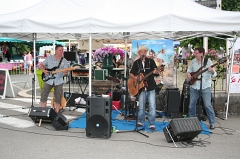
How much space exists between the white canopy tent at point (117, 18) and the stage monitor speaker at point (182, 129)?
1.99 m

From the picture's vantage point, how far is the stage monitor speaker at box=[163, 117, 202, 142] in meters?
5.82

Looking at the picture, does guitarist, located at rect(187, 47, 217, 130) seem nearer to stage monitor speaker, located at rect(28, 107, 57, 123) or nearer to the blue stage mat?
the blue stage mat

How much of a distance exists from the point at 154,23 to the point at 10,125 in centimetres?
430

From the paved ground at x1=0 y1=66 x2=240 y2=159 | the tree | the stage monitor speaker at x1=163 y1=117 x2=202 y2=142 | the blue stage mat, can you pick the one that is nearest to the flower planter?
the tree

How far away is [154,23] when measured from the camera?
6.61 metres

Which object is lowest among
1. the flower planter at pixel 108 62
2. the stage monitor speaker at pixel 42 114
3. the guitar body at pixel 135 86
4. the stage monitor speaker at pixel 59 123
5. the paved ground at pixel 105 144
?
the paved ground at pixel 105 144

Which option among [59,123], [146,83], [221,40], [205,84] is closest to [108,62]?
[221,40]

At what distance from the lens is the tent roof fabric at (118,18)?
6.59m

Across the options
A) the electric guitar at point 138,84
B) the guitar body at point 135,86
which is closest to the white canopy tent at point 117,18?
the electric guitar at point 138,84

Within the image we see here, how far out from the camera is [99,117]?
6.33 metres

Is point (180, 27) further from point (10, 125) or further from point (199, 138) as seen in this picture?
point (10, 125)

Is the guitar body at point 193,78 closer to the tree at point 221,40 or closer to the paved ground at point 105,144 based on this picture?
the paved ground at point 105,144

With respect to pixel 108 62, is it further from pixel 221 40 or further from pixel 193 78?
pixel 193 78

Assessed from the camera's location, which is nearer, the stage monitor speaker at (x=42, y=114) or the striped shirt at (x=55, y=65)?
the stage monitor speaker at (x=42, y=114)
